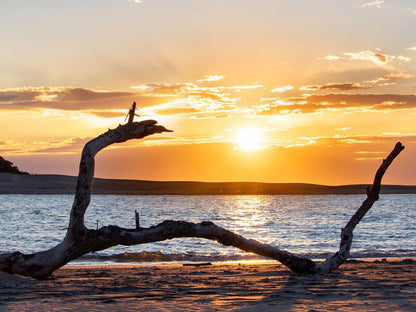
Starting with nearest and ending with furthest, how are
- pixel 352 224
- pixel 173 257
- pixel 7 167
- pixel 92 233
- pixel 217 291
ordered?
pixel 217 291, pixel 92 233, pixel 352 224, pixel 173 257, pixel 7 167

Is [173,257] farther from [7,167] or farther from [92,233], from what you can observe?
[7,167]

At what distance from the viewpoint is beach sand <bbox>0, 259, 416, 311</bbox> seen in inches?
361

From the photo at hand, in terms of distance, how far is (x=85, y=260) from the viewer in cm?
2112

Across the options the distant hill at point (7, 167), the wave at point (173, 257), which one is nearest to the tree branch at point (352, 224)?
the wave at point (173, 257)

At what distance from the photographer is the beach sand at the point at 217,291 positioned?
9172 millimetres

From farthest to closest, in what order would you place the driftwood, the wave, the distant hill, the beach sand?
1. the distant hill
2. the wave
3. the driftwood
4. the beach sand

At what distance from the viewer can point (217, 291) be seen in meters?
10.9

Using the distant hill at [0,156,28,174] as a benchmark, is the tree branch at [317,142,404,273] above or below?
below

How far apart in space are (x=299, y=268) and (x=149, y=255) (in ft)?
31.8

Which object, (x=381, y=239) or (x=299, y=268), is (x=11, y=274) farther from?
(x=381, y=239)

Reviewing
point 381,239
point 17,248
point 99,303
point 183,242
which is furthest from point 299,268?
point 381,239

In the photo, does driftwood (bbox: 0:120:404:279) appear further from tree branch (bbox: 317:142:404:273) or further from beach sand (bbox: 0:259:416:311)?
tree branch (bbox: 317:142:404:273)

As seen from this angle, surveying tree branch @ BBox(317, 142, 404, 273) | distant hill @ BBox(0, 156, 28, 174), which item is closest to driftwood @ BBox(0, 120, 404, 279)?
tree branch @ BBox(317, 142, 404, 273)

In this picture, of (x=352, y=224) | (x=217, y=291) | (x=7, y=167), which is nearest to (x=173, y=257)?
(x=352, y=224)
